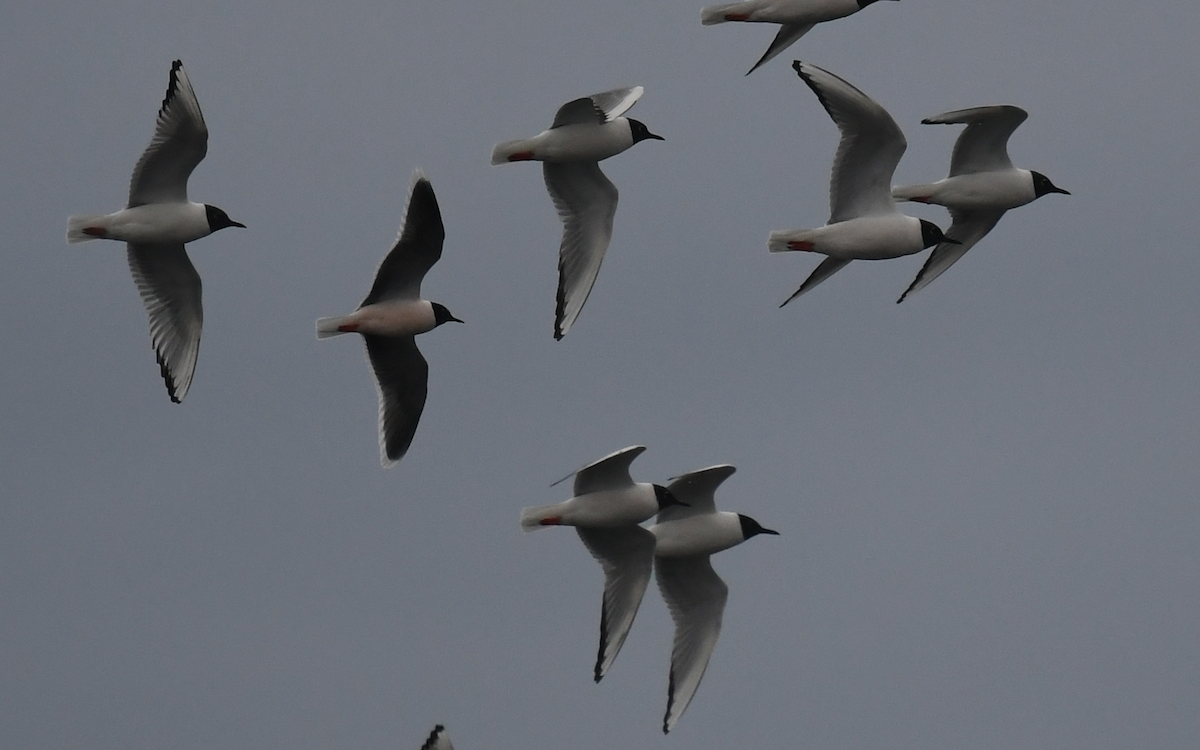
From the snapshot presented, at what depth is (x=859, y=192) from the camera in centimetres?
2372

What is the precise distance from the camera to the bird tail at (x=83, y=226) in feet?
76.5

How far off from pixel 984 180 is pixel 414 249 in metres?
4.81

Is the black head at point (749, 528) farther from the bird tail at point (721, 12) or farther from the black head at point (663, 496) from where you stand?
the bird tail at point (721, 12)

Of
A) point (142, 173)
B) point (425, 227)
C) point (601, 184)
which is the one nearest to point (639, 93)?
point (601, 184)

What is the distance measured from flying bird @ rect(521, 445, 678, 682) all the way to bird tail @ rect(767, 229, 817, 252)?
2015 mm

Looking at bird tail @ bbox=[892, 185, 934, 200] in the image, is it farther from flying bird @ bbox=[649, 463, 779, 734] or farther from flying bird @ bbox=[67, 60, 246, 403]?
flying bird @ bbox=[67, 60, 246, 403]

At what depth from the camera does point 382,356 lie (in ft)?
76.7

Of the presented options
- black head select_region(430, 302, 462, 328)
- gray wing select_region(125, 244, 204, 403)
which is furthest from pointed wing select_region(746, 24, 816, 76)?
gray wing select_region(125, 244, 204, 403)

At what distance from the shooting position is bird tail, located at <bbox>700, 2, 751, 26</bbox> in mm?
23345

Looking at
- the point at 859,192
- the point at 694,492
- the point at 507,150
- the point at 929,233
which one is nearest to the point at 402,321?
the point at 507,150

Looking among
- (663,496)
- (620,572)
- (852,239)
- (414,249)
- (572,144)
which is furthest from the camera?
(572,144)

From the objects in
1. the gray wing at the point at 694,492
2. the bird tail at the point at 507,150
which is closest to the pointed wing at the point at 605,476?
the gray wing at the point at 694,492

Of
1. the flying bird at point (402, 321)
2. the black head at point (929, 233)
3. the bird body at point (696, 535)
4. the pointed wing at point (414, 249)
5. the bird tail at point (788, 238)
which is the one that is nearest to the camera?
the pointed wing at point (414, 249)

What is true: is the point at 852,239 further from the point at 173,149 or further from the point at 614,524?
the point at 173,149
